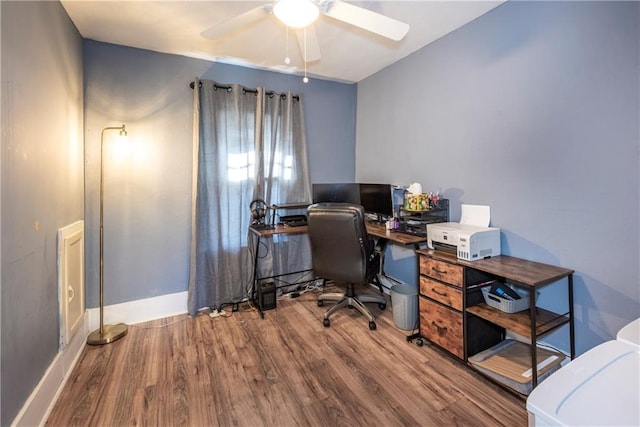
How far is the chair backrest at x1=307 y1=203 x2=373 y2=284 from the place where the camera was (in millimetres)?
2271

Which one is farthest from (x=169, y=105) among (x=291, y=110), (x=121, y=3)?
(x=291, y=110)

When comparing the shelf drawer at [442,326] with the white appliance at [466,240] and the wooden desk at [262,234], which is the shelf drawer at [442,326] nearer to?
the white appliance at [466,240]

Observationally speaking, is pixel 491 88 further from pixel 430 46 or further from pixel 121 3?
pixel 121 3

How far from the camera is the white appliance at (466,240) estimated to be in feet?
6.21

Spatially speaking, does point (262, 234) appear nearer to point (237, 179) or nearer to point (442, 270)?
point (237, 179)

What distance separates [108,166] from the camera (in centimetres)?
247

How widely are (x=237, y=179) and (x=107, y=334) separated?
5.62ft

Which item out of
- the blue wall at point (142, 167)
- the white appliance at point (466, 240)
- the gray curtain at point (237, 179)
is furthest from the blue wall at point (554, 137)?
the blue wall at point (142, 167)

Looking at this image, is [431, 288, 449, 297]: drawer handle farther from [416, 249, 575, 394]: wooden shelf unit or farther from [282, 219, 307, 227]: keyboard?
[282, 219, 307, 227]: keyboard

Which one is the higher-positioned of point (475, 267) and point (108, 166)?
point (108, 166)

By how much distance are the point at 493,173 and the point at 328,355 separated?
1819 millimetres

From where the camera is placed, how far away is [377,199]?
2.96m

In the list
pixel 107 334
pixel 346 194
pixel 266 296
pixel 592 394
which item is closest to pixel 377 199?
pixel 346 194

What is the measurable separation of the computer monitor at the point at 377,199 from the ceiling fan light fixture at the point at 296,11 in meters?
1.67
